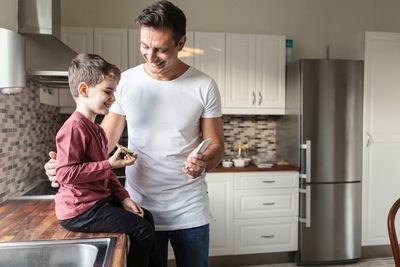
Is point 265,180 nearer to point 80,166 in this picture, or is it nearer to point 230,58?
point 230,58

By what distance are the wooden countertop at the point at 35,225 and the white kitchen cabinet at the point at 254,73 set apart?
192 cm

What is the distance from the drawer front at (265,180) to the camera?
3049 mm

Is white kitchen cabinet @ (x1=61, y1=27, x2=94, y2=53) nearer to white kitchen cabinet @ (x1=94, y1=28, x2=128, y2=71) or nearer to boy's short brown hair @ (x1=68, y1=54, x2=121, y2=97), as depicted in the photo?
white kitchen cabinet @ (x1=94, y1=28, x2=128, y2=71)

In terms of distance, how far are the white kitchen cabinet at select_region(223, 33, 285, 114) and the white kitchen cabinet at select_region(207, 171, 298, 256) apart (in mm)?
630

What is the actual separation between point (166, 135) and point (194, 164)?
0.17 m

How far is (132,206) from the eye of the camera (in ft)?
3.99

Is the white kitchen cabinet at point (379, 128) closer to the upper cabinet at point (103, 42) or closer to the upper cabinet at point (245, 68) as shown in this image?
the upper cabinet at point (245, 68)

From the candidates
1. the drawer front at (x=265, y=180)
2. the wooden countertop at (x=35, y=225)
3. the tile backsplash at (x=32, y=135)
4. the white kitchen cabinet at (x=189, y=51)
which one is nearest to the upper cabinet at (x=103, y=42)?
the white kitchen cabinet at (x=189, y=51)

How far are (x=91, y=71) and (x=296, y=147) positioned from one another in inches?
90.9

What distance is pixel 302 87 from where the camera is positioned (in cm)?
303

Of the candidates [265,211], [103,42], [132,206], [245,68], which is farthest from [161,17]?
[265,211]

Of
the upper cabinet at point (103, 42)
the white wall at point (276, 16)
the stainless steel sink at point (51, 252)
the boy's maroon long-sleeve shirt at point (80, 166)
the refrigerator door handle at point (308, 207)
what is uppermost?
the white wall at point (276, 16)

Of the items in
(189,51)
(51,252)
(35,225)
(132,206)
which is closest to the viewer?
(51,252)

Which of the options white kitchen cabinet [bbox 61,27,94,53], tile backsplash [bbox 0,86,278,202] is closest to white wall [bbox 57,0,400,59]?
white kitchen cabinet [bbox 61,27,94,53]
